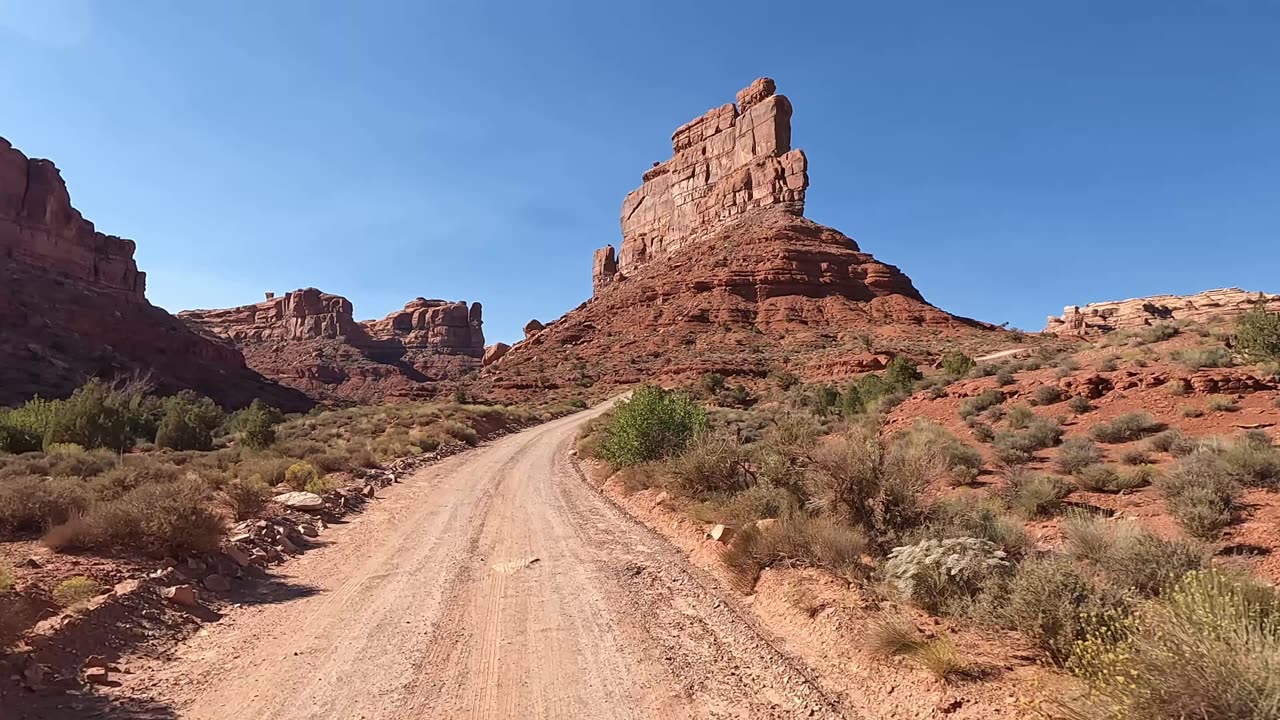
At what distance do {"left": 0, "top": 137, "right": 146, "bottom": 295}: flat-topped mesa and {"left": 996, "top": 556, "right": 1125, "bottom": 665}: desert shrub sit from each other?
342ft

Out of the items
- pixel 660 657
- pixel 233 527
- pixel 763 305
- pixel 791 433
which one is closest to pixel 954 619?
pixel 660 657

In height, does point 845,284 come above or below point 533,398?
above

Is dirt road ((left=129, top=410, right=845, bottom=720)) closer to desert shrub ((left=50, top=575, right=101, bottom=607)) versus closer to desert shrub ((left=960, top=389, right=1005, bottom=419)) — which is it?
desert shrub ((left=50, top=575, right=101, bottom=607))

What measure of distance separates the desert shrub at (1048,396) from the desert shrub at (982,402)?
1.14 metres

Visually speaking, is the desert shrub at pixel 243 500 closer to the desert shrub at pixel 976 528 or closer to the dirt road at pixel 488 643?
the dirt road at pixel 488 643

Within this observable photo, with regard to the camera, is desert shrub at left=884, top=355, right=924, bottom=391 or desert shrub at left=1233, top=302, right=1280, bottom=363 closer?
desert shrub at left=1233, top=302, right=1280, bottom=363

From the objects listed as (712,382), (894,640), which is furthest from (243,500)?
(712,382)

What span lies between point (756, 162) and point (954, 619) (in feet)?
314

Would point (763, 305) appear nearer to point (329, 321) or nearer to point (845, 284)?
point (845, 284)

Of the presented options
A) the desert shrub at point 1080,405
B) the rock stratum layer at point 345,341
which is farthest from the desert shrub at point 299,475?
the rock stratum layer at point 345,341

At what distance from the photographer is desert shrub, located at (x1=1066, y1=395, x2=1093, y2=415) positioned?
1530 cm

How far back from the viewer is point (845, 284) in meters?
70.4

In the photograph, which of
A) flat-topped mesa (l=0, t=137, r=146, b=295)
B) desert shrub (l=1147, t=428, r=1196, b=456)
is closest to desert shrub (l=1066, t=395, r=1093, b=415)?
desert shrub (l=1147, t=428, r=1196, b=456)

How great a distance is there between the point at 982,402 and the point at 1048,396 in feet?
5.50
